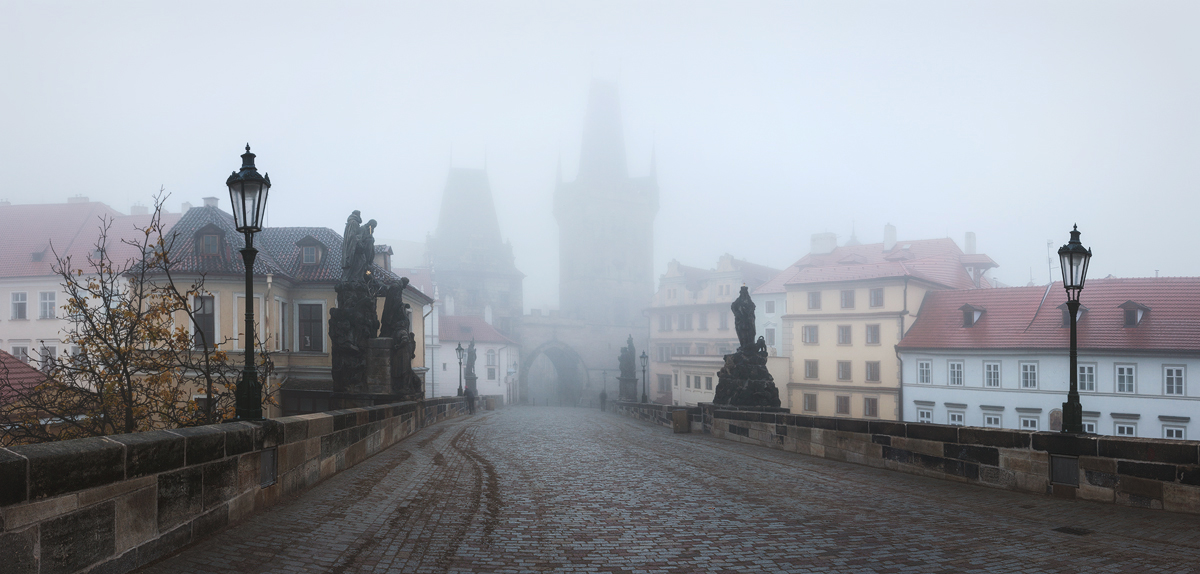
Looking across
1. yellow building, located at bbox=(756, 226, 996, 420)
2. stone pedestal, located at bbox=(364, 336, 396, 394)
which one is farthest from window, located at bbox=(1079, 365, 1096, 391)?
stone pedestal, located at bbox=(364, 336, 396, 394)

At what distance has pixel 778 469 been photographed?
36.1 ft

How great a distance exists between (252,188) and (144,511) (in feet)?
12.3

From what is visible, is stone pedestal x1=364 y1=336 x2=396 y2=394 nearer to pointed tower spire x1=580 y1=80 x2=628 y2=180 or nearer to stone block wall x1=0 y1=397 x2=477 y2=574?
stone block wall x1=0 y1=397 x2=477 y2=574

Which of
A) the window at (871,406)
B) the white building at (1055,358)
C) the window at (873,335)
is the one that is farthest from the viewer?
the window at (873,335)

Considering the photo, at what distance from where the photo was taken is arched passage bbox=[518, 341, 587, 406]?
7744cm

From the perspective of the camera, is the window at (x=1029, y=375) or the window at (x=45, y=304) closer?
the window at (x=1029, y=375)

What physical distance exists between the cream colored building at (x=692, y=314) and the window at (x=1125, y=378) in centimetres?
2864

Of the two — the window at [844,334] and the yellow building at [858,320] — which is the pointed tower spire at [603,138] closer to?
the yellow building at [858,320]

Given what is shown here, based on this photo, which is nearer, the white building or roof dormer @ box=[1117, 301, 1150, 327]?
the white building

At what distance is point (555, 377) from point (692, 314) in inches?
1032

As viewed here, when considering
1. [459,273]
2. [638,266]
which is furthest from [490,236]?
[638,266]

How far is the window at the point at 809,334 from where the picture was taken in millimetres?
50750

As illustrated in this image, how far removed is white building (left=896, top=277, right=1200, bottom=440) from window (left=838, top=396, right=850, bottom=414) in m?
3.88

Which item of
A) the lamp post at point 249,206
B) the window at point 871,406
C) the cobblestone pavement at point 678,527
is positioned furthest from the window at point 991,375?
the lamp post at point 249,206
